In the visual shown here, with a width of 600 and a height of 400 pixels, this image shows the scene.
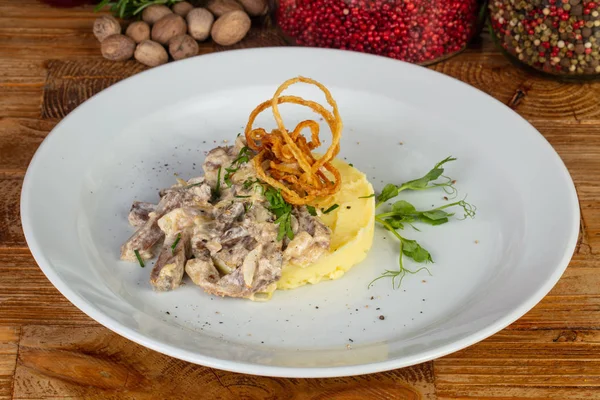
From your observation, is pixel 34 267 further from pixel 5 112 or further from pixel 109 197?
pixel 5 112

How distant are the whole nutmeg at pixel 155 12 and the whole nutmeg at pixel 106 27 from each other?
0.13 metres

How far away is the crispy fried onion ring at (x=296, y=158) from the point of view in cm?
245

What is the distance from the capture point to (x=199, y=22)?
363cm

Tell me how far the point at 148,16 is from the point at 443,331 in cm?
211

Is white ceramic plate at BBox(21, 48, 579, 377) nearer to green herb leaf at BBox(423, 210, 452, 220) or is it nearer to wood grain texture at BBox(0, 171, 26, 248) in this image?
green herb leaf at BBox(423, 210, 452, 220)

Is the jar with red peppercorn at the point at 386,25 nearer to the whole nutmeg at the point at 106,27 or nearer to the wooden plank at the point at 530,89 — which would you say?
the wooden plank at the point at 530,89

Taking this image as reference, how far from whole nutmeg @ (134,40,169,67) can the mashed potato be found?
1.22 metres

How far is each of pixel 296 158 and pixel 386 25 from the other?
3.57 feet

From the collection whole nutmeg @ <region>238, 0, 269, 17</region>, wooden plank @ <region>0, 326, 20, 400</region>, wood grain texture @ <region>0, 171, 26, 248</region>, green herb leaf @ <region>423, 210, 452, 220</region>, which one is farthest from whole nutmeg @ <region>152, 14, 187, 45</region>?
wooden plank @ <region>0, 326, 20, 400</region>

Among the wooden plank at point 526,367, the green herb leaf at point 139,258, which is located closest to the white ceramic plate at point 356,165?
the green herb leaf at point 139,258

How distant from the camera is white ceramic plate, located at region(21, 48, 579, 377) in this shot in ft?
7.45

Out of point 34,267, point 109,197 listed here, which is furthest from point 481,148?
point 34,267

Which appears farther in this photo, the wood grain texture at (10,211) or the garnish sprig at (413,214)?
the wood grain texture at (10,211)

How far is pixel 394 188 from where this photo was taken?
280 centimetres
